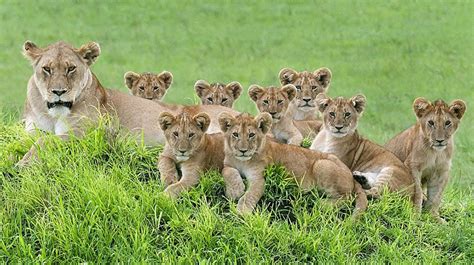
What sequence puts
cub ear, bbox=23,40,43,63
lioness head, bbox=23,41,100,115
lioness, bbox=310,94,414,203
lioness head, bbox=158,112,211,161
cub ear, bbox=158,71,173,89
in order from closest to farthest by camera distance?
lioness head, bbox=158,112,211,161, lioness head, bbox=23,41,100,115, cub ear, bbox=23,40,43,63, lioness, bbox=310,94,414,203, cub ear, bbox=158,71,173,89

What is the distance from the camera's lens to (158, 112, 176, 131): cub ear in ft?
28.3

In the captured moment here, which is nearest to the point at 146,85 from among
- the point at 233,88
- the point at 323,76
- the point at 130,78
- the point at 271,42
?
the point at 130,78

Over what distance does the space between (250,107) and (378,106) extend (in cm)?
229

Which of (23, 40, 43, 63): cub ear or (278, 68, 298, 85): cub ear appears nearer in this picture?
(23, 40, 43, 63): cub ear

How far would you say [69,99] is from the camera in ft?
29.7

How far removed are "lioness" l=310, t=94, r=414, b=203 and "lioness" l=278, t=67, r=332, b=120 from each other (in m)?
1.40

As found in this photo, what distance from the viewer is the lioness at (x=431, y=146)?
30.8ft

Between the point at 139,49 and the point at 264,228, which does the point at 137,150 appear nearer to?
the point at 264,228

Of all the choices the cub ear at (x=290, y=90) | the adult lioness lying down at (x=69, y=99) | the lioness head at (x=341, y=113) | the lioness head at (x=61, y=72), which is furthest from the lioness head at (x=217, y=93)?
the lioness head at (x=61, y=72)

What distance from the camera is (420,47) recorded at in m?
21.3

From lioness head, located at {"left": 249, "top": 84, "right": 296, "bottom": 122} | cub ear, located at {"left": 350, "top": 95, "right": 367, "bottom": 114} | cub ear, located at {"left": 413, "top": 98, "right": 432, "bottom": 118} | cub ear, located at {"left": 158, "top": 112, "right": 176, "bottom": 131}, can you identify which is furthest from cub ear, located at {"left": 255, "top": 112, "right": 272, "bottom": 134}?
lioness head, located at {"left": 249, "top": 84, "right": 296, "bottom": 122}

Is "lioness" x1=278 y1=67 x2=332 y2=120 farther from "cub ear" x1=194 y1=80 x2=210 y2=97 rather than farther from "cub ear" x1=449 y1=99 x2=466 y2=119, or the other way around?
"cub ear" x1=449 y1=99 x2=466 y2=119

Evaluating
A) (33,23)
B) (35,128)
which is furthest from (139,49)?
(35,128)

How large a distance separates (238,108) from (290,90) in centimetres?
574
